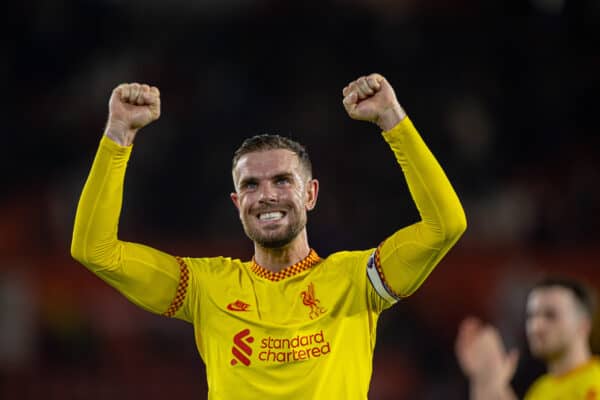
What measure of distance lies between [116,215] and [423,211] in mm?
1214

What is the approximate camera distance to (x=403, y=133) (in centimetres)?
383

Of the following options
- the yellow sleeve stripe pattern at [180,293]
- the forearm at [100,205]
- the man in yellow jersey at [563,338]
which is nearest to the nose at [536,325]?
the man in yellow jersey at [563,338]

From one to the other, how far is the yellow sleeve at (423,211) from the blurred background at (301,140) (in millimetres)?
4686

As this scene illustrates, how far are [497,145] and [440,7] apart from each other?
220 cm

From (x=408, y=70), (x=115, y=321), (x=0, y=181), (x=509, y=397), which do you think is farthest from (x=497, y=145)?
(x=509, y=397)

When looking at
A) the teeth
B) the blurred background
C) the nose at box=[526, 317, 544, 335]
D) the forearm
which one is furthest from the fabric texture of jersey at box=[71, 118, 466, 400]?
the blurred background

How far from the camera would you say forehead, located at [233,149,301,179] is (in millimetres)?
4219

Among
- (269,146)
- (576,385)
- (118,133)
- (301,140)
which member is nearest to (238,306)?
(269,146)

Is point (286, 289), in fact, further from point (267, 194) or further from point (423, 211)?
point (423, 211)

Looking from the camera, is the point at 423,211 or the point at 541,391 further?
the point at 541,391

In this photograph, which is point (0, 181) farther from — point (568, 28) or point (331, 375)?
point (331, 375)

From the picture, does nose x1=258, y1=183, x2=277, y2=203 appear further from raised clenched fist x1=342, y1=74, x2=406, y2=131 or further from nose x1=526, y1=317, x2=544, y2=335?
nose x1=526, y1=317, x2=544, y2=335

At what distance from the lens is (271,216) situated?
4152mm

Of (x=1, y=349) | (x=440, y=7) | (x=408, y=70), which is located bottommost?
(x=1, y=349)
